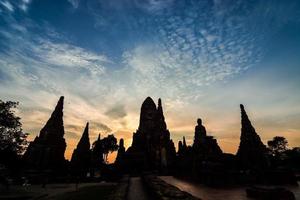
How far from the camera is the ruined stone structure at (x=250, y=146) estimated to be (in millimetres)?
36478

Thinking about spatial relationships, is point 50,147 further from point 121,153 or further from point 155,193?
point 155,193

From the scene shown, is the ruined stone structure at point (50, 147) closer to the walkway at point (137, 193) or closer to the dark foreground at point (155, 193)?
the dark foreground at point (155, 193)

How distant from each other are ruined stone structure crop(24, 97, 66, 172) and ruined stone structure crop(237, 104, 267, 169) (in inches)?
1491

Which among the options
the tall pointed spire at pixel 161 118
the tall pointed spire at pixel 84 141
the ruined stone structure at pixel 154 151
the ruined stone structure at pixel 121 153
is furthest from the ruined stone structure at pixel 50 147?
the tall pointed spire at pixel 161 118

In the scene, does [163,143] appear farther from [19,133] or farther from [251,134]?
[19,133]

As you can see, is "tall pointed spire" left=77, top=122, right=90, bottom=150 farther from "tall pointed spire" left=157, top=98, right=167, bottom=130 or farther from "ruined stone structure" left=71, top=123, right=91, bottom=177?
"tall pointed spire" left=157, top=98, right=167, bottom=130

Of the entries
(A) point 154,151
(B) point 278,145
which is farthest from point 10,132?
(B) point 278,145

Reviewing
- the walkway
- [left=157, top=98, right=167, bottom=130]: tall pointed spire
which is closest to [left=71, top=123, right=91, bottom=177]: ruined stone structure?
[left=157, top=98, right=167, bottom=130]: tall pointed spire

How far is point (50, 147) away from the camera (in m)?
44.2

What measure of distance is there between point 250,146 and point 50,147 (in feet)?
144

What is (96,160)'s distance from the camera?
5097 cm

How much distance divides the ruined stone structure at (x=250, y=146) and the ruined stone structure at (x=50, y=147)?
1491 inches

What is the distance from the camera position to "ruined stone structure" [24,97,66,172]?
41.1 m

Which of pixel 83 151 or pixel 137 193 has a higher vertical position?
pixel 83 151
